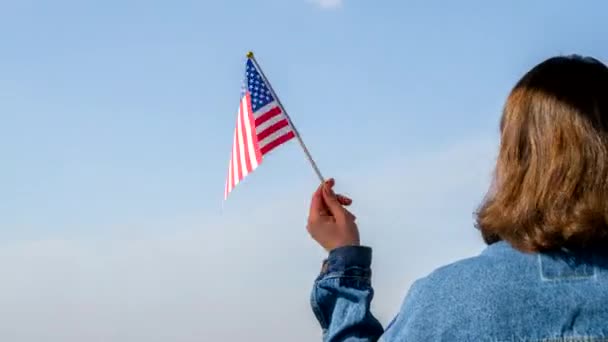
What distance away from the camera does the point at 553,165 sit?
2.99 metres

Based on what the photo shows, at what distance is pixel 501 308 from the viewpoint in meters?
2.92

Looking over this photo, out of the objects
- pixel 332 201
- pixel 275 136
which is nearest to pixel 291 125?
pixel 275 136

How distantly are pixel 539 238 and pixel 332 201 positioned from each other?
1.20 metres

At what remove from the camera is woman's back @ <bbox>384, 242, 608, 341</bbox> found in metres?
2.88

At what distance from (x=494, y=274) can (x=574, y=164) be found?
1.11 ft

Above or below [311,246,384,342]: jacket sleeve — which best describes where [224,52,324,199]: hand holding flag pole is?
above

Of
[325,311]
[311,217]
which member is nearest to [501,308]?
[325,311]

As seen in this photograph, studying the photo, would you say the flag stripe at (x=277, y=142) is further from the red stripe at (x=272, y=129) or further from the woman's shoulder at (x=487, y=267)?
the woman's shoulder at (x=487, y=267)

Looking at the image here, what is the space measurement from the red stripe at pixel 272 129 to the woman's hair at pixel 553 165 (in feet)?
10.1

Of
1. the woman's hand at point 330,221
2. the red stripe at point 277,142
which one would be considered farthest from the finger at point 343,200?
the red stripe at point 277,142

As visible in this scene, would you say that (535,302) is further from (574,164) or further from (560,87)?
(560,87)

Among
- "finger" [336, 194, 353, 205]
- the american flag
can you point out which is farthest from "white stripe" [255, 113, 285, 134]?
"finger" [336, 194, 353, 205]

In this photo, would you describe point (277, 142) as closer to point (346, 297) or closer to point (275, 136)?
point (275, 136)

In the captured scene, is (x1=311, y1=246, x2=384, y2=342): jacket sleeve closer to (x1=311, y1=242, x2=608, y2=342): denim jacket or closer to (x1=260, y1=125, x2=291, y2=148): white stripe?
(x1=311, y1=242, x2=608, y2=342): denim jacket
